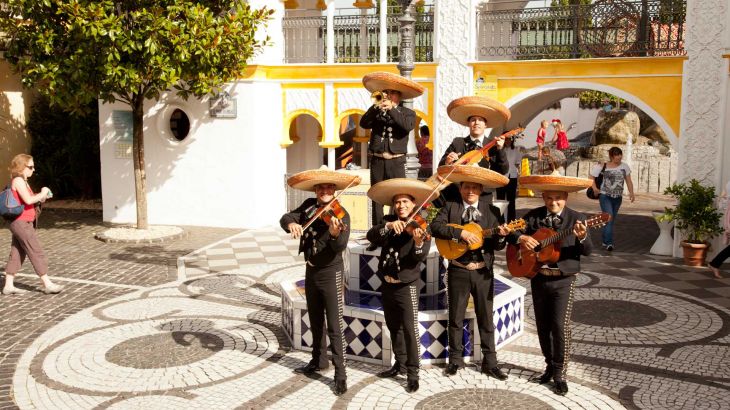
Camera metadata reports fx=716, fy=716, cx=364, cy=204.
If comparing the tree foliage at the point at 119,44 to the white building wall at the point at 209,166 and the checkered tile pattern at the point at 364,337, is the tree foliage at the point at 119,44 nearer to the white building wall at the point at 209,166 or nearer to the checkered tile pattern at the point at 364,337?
the white building wall at the point at 209,166

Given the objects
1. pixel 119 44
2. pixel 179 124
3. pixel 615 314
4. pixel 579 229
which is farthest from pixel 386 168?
pixel 179 124

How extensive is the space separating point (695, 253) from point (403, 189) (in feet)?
26.8

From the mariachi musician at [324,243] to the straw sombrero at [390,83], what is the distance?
1.74 meters

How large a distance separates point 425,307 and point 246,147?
29.4 feet

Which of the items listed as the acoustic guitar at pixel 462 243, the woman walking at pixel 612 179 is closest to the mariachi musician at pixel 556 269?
the acoustic guitar at pixel 462 243

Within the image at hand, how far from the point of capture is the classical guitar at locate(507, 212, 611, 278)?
6.26 meters

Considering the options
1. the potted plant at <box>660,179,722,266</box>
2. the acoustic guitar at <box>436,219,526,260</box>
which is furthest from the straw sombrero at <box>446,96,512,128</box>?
the potted plant at <box>660,179,722,266</box>

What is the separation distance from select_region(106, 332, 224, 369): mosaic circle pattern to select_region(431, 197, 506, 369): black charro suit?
8.86ft

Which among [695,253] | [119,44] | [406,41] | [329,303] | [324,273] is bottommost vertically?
[695,253]

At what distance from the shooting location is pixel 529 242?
6250 millimetres

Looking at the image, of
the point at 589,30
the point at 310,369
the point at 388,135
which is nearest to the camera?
the point at 310,369

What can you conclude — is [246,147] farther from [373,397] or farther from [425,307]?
[373,397]

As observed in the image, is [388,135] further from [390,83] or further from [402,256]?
[402,256]

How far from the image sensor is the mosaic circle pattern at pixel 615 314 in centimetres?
901
